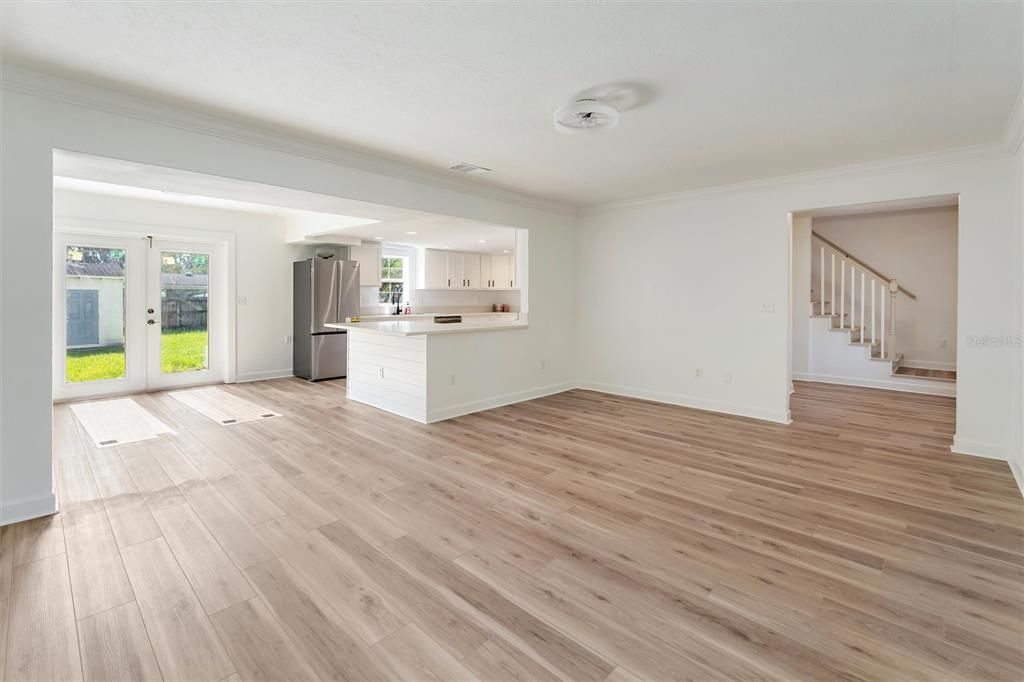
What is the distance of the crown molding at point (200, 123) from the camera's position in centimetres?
266

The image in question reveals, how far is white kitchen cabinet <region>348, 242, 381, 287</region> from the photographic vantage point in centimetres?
784

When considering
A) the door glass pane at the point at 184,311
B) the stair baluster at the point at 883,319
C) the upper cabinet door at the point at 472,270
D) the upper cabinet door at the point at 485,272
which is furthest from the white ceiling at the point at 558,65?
the upper cabinet door at the point at 485,272

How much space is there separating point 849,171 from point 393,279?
731 centimetres

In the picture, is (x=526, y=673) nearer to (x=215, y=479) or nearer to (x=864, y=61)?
(x=215, y=479)

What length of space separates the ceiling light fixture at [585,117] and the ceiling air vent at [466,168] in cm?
145

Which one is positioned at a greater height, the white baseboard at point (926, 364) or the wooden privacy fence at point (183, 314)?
the wooden privacy fence at point (183, 314)

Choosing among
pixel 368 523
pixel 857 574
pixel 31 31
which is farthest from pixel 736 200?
pixel 31 31

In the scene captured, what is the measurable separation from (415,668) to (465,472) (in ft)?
6.04

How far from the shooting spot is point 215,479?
10.8 feet

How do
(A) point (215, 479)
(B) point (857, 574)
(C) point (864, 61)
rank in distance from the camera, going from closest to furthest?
1. (B) point (857, 574)
2. (C) point (864, 61)
3. (A) point (215, 479)

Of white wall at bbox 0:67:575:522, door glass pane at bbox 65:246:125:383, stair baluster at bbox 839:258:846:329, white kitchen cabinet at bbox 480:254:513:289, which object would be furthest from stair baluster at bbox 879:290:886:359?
door glass pane at bbox 65:246:125:383

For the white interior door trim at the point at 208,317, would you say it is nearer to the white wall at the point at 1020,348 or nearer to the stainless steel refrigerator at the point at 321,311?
the stainless steel refrigerator at the point at 321,311

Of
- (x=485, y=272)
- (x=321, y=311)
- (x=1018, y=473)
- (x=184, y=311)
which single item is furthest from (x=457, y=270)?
(x=1018, y=473)

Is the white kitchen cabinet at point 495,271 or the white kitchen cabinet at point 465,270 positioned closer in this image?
the white kitchen cabinet at point 465,270
